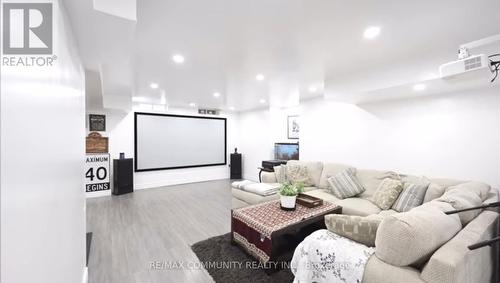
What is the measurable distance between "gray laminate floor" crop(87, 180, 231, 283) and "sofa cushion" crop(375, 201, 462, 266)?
162 centimetres

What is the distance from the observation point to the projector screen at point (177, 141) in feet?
18.9

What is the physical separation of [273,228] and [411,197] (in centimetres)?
191

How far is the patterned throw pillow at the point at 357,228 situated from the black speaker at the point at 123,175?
504 centimetres

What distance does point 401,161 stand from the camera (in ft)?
11.7

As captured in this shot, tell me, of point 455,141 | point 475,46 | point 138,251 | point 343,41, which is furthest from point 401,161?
point 138,251

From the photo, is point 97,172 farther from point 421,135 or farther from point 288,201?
point 421,135

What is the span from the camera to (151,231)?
3.11 metres

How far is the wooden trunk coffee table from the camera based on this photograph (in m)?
2.18

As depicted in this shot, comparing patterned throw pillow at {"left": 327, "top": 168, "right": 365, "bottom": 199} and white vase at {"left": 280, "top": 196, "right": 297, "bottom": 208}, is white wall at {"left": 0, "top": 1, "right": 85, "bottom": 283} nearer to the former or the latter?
white vase at {"left": 280, "top": 196, "right": 297, "bottom": 208}

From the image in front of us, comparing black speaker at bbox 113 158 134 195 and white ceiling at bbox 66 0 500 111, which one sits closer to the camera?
white ceiling at bbox 66 0 500 111

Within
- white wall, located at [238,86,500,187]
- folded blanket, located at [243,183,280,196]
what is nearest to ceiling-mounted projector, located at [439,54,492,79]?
white wall, located at [238,86,500,187]

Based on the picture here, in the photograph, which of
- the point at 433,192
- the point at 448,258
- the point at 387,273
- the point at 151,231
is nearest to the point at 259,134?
the point at 151,231

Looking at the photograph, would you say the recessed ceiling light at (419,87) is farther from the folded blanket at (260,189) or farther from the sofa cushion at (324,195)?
the folded blanket at (260,189)

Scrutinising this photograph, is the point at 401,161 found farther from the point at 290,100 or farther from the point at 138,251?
the point at 138,251
